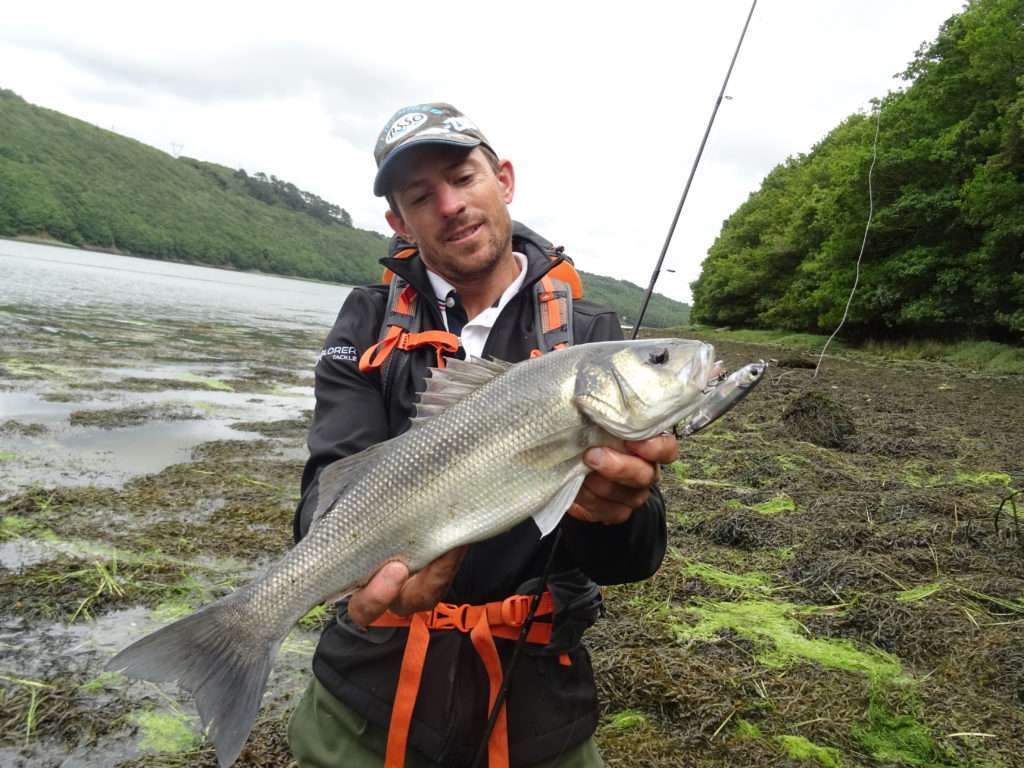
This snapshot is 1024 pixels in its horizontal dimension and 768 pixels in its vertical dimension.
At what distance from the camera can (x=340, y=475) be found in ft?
9.44

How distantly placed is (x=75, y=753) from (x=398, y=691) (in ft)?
7.83

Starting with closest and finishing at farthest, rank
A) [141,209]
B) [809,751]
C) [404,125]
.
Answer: [404,125] → [809,751] → [141,209]

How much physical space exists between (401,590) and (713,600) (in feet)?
12.1

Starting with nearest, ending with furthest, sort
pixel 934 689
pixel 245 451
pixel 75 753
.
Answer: pixel 75 753
pixel 934 689
pixel 245 451

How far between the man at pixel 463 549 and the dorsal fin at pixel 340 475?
0.21 metres

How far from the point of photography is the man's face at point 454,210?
10.6 ft

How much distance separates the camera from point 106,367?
628 inches

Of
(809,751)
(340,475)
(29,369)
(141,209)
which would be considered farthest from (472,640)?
(141,209)

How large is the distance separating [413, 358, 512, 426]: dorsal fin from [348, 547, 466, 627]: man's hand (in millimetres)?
604

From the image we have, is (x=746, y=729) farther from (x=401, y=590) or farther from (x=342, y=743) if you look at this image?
(x=401, y=590)

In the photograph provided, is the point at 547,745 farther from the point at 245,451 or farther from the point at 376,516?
the point at 245,451

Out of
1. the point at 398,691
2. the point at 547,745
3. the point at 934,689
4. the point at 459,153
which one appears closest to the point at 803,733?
the point at 934,689

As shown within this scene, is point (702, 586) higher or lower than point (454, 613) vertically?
lower

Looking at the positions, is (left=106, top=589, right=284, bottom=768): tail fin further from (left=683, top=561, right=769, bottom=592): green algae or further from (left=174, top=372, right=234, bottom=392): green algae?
(left=174, top=372, right=234, bottom=392): green algae
